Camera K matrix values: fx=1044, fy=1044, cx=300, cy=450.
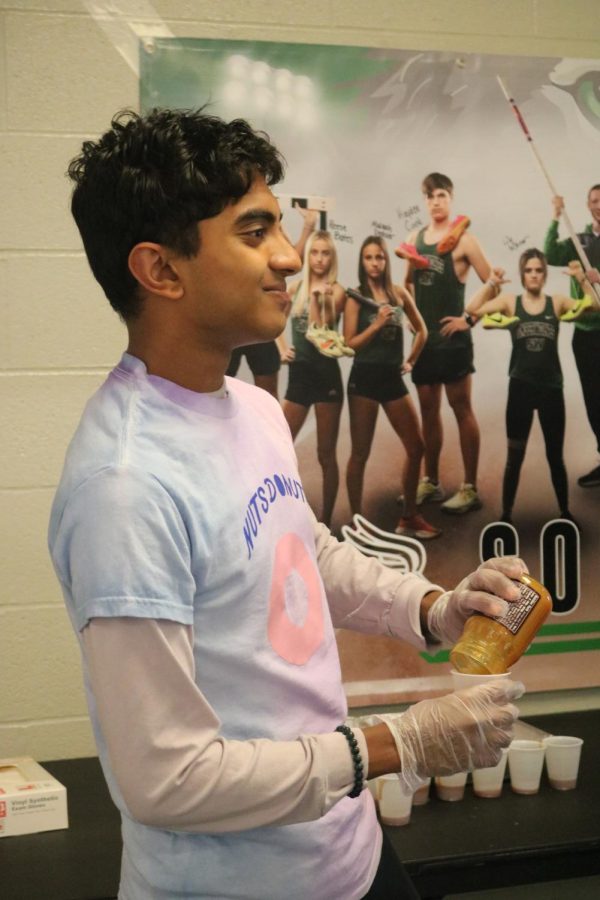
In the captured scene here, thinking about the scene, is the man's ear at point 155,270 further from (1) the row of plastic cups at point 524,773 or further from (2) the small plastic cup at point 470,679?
(1) the row of plastic cups at point 524,773

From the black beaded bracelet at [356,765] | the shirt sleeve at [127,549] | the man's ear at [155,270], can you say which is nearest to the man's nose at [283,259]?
the man's ear at [155,270]

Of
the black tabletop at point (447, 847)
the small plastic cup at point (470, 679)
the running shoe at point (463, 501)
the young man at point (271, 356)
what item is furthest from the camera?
the running shoe at point (463, 501)

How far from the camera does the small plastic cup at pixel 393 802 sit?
1850 millimetres

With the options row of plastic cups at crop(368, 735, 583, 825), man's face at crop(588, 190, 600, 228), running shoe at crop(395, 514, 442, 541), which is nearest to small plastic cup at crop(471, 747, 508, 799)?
row of plastic cups at crop(368, 735, 583, 825)

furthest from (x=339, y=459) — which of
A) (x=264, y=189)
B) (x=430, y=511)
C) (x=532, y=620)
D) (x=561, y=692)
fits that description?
(x=264, y=189)

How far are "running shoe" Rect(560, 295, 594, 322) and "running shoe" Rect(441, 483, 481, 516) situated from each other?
45 centimetres

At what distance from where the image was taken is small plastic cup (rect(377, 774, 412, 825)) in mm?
1850

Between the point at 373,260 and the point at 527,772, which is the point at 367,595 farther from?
the point at 373,260

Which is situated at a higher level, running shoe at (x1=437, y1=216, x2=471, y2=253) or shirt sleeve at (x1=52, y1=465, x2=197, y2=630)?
running shoe at (x1=437, y1=216, x2=471, y2=253)

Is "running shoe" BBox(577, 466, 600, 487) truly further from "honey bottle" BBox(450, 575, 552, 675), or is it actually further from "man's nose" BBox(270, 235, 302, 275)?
"man's nose" BBox(270, 235, 302, 275)

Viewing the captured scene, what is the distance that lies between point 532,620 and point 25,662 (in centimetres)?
→ 123

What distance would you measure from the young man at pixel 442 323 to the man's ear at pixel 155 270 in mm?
1242

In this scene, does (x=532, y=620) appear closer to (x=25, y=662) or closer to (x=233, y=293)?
(x=233, y=293)
